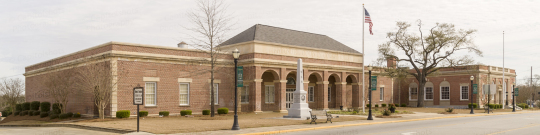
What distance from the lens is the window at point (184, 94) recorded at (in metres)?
33.5

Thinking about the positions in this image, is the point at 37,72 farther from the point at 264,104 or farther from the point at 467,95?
the point at 467,95

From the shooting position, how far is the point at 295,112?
27.8m

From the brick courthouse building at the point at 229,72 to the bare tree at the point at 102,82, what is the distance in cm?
34

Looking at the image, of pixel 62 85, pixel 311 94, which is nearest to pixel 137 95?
pixel 62 85

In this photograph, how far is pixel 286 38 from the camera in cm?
4181

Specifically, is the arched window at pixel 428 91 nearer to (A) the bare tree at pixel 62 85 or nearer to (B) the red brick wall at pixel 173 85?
(B) the red brick wall at pixel 173 85

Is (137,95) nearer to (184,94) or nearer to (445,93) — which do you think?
(184,94)

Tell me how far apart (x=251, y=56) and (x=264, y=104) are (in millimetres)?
5868

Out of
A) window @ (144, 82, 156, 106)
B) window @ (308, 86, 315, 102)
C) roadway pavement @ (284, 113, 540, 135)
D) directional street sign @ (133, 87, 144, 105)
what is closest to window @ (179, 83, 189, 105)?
window @ (144, 82, 156, 106)

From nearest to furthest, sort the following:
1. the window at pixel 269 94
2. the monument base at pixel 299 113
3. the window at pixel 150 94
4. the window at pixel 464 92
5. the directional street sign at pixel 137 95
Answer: the directional street sign at pixel 137 95
the monument base at pixel 299 113
the window at pixel 150 94
the window at pixel 269 94
the window at pixel 464 92

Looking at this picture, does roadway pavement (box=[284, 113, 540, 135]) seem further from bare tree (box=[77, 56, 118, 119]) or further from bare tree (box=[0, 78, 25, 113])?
bare tree (box=[0, 78, 25, 113])

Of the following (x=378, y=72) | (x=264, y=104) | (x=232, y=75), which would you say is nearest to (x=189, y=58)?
(x=232, y=75)

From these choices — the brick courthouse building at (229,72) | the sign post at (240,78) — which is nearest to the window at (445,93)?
the brick courthouse building at (229,72)

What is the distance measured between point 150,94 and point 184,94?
9.75ft
